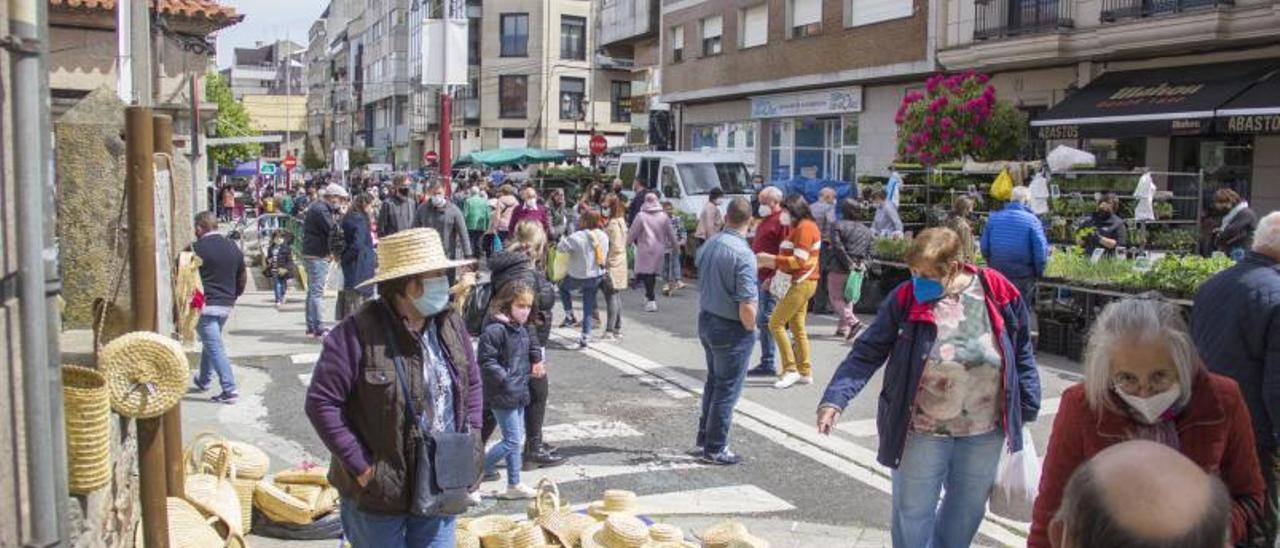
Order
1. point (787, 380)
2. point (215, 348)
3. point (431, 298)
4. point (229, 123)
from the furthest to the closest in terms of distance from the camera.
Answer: point (229, 123), point (787, 380), point (215, 348), point (431, 298)

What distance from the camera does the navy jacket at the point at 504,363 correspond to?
21.6ft

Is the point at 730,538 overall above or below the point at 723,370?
below

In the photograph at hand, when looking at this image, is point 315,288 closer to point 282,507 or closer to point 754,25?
point 282,507

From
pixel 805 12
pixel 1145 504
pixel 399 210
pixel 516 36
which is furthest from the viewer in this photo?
pixel 516 36

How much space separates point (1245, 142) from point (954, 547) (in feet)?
56.6

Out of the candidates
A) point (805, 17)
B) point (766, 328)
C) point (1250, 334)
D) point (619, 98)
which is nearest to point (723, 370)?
point (766, 328)

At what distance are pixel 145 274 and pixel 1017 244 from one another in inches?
323

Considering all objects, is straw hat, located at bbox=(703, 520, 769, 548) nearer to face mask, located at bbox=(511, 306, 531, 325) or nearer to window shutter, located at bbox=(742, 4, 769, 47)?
face mask, located at bbox=(511, 306, 531, 325)

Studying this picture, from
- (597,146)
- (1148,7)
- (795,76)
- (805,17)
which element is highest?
(805,17)

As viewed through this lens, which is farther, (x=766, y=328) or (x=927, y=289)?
(x=766, y=328)

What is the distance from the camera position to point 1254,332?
4.61 meters

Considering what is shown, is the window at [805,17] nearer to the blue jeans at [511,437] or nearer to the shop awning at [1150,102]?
the shop awning at [1150,102]

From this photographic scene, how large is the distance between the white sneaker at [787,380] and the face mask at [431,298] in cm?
634

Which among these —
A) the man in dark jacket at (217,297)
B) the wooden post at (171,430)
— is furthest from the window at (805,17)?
the wooden post at (171,430)
